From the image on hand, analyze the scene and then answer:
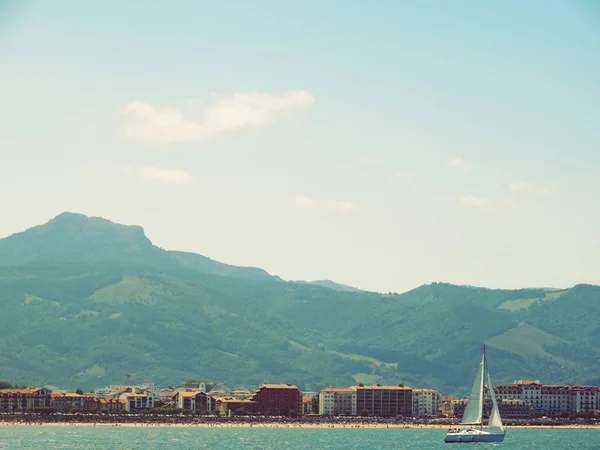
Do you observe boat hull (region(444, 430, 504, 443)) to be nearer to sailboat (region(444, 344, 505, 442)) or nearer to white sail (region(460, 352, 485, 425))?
sailboat (region(444, 344, 505, 442))

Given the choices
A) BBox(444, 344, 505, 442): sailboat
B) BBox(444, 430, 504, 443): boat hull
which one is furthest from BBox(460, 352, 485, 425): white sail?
BBox(444, 430, 504, 443): boat hull

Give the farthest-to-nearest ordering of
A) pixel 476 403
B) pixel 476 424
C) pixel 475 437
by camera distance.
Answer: pixel 476 424 < pixel 476 403 < pixel 475 437

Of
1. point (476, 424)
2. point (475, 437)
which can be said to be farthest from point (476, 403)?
point (475, 437)

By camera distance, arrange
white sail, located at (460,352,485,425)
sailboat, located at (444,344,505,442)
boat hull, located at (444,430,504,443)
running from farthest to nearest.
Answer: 1. white sail, located at (460,352,485,425)
2. sailboat, located at (444,344,505,442)
3. boat hull, located at (444,430,504,443)

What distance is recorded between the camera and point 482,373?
178 meters

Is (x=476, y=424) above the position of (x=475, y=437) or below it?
above

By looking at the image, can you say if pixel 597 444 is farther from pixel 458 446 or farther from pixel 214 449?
pixel 214 449

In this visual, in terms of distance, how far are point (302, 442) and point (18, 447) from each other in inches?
1934

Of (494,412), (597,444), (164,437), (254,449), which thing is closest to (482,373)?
(494,412)

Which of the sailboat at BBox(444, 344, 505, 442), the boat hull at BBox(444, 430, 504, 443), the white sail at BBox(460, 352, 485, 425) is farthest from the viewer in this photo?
the white sail at BBox(460, 352, 485, 425)

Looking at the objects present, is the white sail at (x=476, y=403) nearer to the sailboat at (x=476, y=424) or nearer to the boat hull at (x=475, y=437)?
the sailboat at (x=476, y=424)

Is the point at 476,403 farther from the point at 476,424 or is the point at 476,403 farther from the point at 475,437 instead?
the point at 475,437

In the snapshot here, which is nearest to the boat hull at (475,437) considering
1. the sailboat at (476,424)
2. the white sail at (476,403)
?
the sailboat at (476,424)

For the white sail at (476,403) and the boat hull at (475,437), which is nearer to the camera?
the boat hull at (475,437)
